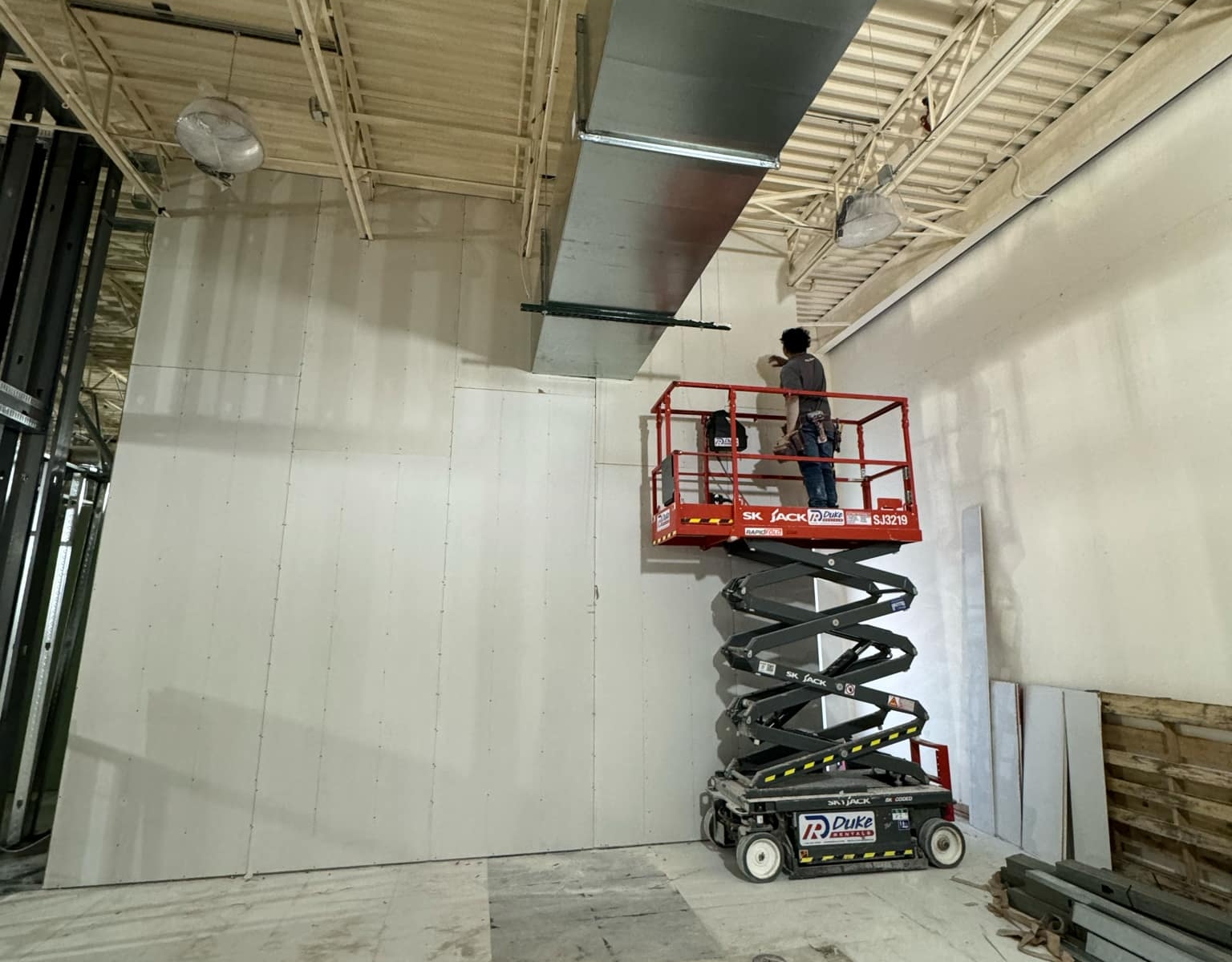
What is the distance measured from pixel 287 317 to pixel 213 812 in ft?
13.7

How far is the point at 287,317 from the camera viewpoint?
19.1 ft

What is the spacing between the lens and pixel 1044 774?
5.38 m

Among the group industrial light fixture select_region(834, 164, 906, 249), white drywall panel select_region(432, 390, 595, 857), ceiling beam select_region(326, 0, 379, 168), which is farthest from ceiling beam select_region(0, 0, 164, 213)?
industrial light fixture select_region(834, 164, 906, 249)

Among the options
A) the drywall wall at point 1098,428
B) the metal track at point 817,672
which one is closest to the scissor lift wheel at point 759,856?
the metal track at point 817,672

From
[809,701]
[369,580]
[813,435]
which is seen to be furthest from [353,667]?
[813,435]

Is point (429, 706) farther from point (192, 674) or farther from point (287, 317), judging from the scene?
point (287, 317)

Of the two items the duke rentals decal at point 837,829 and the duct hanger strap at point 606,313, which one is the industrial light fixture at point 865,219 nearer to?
the duct hanger strap at point 606,313

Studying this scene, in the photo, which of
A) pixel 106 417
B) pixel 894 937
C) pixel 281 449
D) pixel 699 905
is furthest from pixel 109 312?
pixel 894 937

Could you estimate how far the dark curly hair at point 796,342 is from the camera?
5.99 metres

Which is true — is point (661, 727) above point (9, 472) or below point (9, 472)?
below

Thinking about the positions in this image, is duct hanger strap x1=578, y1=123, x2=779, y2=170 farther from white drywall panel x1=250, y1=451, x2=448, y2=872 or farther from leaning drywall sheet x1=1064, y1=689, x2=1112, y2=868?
leaning drywall sheet x1=1064, y1=689, x2=1112, y2=868

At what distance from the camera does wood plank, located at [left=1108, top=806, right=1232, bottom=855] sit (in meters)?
4.16

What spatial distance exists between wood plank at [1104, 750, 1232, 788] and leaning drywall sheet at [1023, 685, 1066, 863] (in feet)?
1.39

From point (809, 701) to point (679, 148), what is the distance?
14.3 ft
